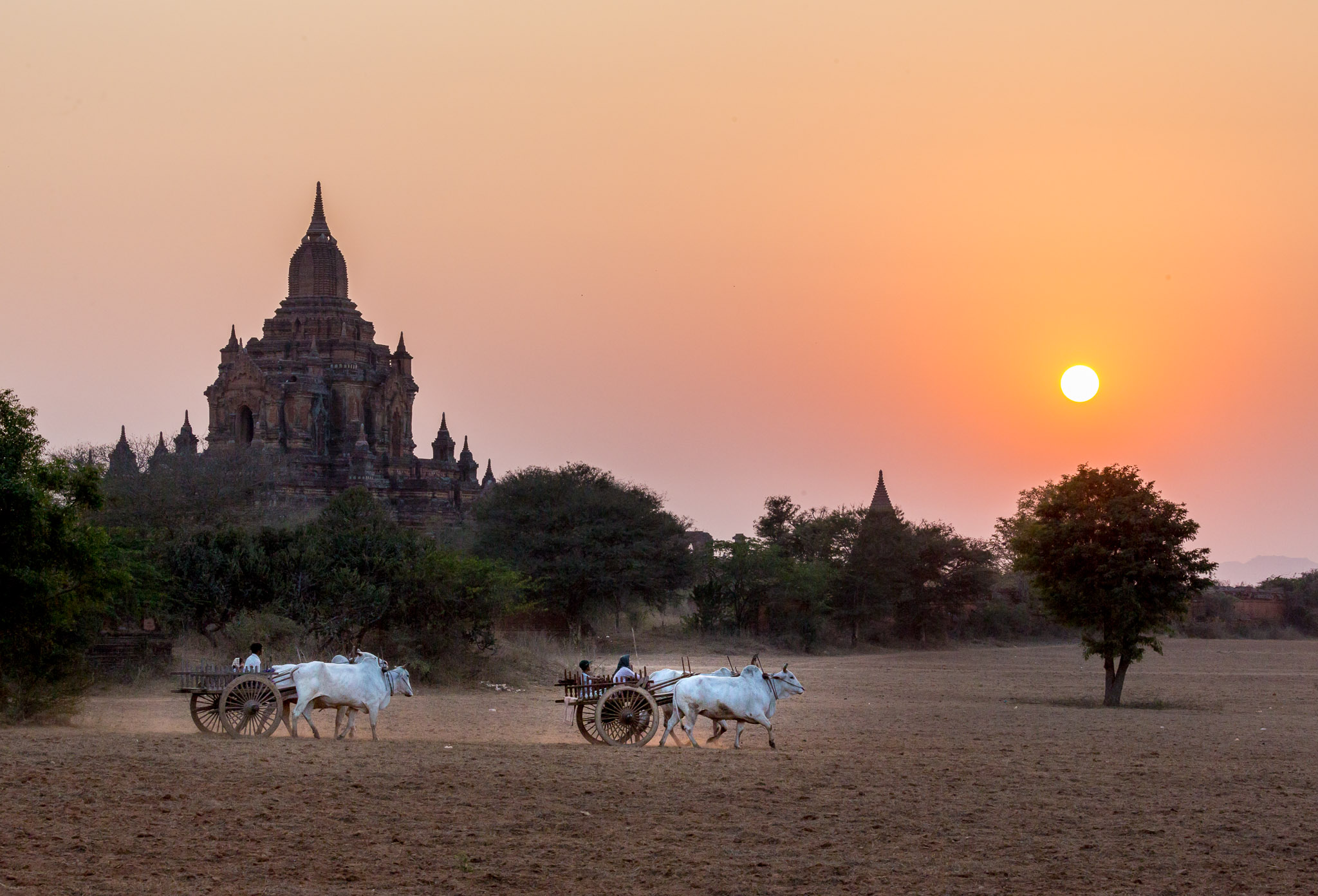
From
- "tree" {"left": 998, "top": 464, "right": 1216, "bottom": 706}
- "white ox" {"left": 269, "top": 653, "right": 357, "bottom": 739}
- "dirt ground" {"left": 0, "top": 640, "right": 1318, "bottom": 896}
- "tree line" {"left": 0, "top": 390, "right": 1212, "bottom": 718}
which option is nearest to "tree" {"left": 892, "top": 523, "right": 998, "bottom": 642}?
"tree line" {"left": 0, "top": 390, "right": 1212, "bottom": 718}

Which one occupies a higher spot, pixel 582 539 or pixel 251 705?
pixel 582 539

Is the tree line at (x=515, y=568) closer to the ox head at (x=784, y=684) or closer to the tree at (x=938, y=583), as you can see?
the tree at (x=938, y=583)

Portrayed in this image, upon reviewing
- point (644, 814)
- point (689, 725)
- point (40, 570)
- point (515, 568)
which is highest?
point (515, 568)

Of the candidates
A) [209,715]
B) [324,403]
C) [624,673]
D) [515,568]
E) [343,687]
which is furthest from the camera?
[324,403]

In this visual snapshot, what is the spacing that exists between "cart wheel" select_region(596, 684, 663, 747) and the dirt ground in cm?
50

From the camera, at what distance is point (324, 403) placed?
67.8m

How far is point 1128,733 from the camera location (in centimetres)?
1988

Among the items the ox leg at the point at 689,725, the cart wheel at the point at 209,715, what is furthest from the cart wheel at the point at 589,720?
the cart wheel at the point at 209,715

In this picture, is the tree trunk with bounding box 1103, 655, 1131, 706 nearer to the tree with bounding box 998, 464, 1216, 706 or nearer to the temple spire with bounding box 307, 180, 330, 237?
the tree with bounding box 998, 464, 1216, 706

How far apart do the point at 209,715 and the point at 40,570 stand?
3328 mm

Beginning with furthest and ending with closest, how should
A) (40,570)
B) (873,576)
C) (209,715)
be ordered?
(873,576)
(40,570)
(209,715)

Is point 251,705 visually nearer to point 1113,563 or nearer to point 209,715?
point 209,715

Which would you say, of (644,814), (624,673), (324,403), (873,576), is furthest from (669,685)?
(324,403)

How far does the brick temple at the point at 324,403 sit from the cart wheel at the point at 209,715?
47.6m
